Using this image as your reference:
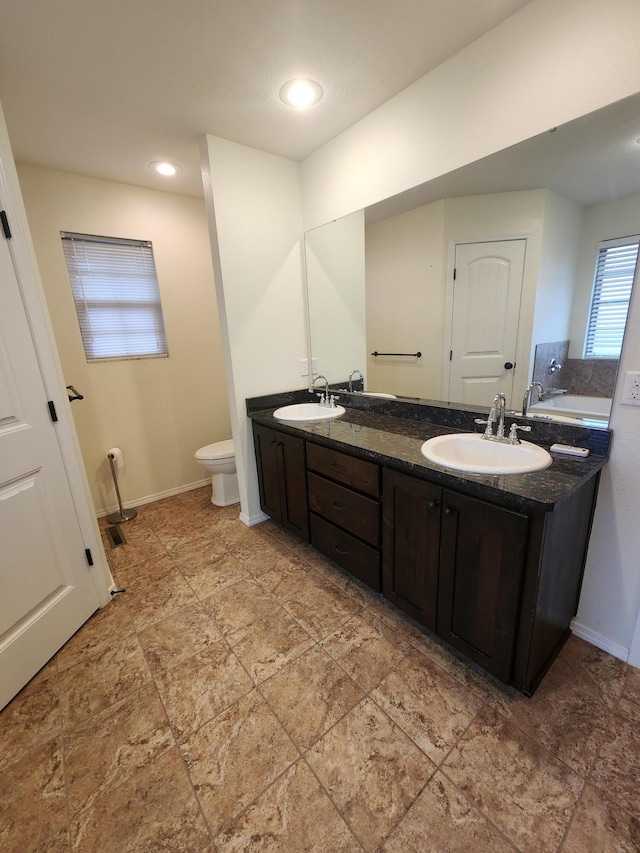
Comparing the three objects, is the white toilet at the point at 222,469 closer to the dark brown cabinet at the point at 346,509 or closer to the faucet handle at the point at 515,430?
the dark brown cabinet at the point at 346,509

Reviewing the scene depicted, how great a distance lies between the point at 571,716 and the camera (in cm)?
125

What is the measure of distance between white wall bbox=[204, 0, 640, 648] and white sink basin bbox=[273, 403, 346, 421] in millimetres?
1272

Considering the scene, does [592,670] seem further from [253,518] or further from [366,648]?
[253,518]

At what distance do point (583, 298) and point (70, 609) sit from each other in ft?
8.68

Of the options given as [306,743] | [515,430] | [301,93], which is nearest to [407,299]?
[515,430]

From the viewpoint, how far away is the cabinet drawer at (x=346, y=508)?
1.66 meters

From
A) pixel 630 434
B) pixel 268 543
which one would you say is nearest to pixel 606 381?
pixel 630 434

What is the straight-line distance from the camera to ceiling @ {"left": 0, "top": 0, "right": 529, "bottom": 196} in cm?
129

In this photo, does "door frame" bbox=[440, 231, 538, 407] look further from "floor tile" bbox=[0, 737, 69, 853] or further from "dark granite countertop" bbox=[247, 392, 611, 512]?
"floor tile" bbox=[0, 737, 69, 853]

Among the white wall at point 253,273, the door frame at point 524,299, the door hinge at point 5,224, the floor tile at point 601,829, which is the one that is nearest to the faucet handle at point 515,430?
the door frame at point 524,299

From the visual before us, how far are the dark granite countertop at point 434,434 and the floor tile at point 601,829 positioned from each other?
86cm

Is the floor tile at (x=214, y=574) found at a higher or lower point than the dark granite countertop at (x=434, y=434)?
lower

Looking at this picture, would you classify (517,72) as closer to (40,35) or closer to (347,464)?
(347,464)

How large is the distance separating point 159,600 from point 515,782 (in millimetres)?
1710
